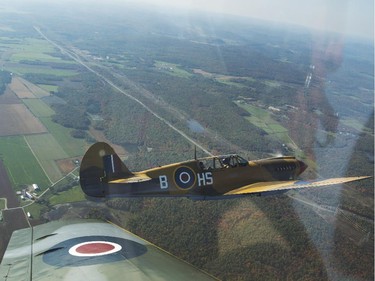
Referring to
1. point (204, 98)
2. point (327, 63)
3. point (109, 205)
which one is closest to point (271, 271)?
point (109, 205)

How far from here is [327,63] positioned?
98.9 metres

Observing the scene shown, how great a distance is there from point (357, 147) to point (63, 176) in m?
39.2

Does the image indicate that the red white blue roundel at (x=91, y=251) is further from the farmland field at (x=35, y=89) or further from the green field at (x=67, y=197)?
the farmland field at (x=35, y=89)

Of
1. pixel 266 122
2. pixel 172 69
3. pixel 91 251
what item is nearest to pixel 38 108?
pixel 266 122

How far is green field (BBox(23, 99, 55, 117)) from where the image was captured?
5069cm

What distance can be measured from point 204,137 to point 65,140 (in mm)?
17395

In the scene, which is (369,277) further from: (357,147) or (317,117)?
(317,117)

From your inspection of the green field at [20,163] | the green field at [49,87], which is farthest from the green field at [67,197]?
the green field at [49,87]

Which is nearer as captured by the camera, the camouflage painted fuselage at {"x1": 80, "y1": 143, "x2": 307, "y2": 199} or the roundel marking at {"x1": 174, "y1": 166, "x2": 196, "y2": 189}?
the camouflage painted fuselage at {"x1": 80, "y1": 143, "x2": 307, "y2": 199}

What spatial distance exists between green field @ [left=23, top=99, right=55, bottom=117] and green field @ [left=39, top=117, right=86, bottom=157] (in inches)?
93.4

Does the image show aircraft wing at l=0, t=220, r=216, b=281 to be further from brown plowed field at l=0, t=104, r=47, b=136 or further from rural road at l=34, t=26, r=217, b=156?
brown plowed field at l=0, t=104, r=47, b=136

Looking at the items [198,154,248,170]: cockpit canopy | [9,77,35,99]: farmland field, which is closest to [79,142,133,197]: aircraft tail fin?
[198,154,248,170]: cockpit canopy

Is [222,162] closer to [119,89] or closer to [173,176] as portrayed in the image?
[173,176]

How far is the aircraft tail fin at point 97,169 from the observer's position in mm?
14914
